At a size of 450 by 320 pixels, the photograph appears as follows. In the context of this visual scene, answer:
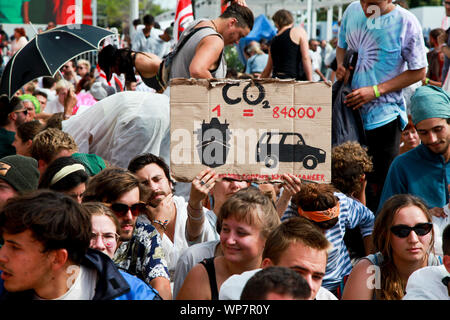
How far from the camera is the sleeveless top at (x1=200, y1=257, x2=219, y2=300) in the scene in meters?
3.45

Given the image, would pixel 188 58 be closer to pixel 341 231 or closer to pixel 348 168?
pixel 348 168

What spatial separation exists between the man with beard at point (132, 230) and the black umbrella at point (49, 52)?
2767 mm

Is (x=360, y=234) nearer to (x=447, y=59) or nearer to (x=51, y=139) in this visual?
(x=51, y=139)

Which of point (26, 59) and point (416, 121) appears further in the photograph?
point (26, 59)

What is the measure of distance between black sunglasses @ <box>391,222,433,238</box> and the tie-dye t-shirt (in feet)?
6.15

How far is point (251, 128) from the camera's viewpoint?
383cm

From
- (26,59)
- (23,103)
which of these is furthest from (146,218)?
(23,103)

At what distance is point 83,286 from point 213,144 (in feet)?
4.17

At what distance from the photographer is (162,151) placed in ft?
19.2

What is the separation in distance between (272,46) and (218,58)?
3140mm

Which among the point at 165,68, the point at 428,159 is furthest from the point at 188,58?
the point at 428,159

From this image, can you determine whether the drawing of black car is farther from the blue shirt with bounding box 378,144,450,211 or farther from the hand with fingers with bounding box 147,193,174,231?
the blue shirt with bounding box 378,144,450,211

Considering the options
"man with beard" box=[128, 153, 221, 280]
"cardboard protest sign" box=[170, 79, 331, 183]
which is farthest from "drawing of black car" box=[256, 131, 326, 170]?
"man with beard" box=[128, 153, 221, 280]

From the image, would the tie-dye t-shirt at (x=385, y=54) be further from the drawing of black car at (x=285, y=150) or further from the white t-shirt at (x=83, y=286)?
the white t-shirt at (x=83, y=286)
